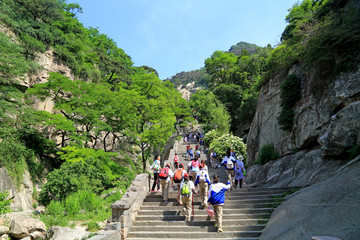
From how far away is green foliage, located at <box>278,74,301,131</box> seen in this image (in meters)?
15.0

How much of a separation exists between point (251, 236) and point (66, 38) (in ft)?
91.1

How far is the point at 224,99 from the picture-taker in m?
39.9

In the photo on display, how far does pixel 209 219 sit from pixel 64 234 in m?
4.87

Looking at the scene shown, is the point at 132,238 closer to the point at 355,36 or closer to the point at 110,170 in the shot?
the point at 110,170

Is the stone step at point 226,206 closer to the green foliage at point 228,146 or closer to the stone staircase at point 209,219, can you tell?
the stone staircase at point 209,219

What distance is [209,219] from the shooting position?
29.4 feet

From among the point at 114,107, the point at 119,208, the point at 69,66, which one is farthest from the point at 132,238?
the point at 69,66

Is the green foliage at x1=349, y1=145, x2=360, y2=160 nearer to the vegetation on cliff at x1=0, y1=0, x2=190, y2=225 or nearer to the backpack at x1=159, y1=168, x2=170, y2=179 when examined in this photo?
the backpack at x1=159, y1=168, x2=170, y2=179

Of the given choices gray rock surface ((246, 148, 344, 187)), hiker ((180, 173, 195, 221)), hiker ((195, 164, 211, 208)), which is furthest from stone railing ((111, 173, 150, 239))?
gray rock surface ((246, 148, 344, 187))

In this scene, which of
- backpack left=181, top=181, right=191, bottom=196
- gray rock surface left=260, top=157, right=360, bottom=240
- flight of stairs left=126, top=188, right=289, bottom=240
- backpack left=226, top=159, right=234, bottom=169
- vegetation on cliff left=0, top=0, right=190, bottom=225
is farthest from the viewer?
vegetation on cliff left=0, top=0, right=190, bottom=225

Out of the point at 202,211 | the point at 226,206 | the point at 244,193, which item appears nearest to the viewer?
the point at 202,211

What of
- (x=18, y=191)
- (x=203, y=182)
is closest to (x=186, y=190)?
(x=203, y=182)

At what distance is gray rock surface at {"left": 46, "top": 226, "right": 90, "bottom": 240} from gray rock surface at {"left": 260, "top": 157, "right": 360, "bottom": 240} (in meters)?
5.77

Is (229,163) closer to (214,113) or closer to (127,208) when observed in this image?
(127,208)
